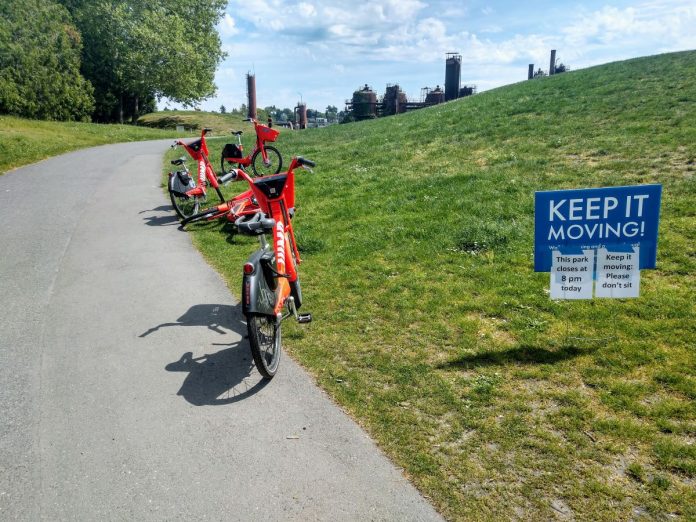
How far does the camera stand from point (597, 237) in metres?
4.55

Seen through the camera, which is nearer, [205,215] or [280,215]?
[280,215]

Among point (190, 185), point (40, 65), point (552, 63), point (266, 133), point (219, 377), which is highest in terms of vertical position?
point (552, 63)

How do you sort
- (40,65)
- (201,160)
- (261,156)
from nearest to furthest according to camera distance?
(201,160)
(261,156)
(40,65)

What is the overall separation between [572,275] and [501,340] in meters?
0.89

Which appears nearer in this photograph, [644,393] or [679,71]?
[644,393]

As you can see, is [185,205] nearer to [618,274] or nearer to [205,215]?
[205,215]

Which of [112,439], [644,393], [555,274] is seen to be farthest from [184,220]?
[644,393]

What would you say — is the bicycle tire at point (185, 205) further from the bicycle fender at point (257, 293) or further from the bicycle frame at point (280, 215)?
the bicycle fender at point (257, 293)

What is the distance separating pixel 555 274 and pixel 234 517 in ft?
11.3

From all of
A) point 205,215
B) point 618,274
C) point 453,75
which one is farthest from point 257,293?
point 453,75

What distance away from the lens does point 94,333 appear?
543 cm

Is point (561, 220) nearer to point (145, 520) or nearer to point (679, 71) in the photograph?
point (145, 520)

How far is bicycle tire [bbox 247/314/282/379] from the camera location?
4066 millimetres

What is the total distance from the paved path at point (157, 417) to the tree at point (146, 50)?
130ft
